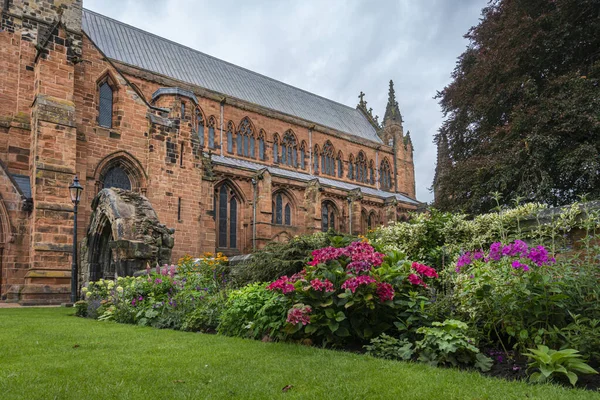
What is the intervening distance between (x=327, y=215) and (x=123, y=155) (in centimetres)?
1660

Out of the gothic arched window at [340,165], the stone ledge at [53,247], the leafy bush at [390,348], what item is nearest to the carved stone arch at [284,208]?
the gothic arched window at [340,165]

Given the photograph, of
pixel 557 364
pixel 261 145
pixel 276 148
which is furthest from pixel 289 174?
pixel 557 364

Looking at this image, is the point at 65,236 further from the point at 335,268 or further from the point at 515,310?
the point at 515,310

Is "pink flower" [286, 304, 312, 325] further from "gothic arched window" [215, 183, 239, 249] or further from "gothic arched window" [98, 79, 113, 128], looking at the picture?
"gothic arched window" [215, 183, 239, 249]

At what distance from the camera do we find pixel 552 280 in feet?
14.6

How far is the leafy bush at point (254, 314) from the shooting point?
239 inches

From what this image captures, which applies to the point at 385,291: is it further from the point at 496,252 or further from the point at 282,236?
the point at 282,236

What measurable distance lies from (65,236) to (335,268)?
14.5 meters

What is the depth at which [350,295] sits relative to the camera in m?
5.14

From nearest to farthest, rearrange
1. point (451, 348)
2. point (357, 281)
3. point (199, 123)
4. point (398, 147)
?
1. point (451, 348)
2. point (357, 281)
3. point (199, 123)
4. point (398, 147)

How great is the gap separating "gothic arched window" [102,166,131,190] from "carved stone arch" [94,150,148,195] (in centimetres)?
4

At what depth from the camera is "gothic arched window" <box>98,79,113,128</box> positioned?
65.4 feet

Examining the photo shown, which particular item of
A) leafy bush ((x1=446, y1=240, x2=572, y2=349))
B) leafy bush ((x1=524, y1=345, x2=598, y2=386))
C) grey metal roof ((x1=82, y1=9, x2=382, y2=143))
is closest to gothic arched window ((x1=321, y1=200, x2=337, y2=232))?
grey metal roof ((x1=82, y1=9, x2=382, y2=143))

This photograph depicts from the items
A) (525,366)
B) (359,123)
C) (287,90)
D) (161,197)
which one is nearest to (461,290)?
(525,366)
